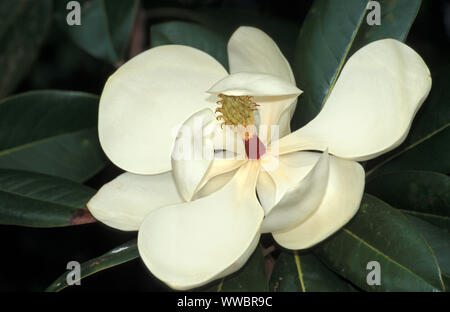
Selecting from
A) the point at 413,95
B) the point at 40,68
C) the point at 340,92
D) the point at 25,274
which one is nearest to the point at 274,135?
the point at 340,92

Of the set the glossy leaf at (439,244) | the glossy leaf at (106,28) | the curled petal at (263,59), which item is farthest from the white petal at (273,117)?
the glossy leaf at (106,28)

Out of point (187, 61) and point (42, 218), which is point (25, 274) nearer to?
point (42, 218)

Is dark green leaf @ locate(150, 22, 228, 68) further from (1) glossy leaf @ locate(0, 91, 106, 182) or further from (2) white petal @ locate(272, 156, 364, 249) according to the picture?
(2) white petal @ locate(272, 156, 364, 249)

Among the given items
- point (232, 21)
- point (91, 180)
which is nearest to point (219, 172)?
point (232, 21)

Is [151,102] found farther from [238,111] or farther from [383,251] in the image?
[383,251]

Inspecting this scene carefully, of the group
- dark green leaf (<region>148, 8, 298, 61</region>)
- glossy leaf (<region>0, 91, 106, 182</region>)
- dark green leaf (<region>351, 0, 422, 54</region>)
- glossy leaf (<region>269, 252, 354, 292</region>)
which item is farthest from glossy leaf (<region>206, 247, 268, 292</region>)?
dark green leaf (<region>148, 8, 298, 61</region>)

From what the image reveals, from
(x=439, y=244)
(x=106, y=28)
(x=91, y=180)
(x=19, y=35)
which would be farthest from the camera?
(x=91, y=180)

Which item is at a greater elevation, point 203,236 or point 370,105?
point 370,105
